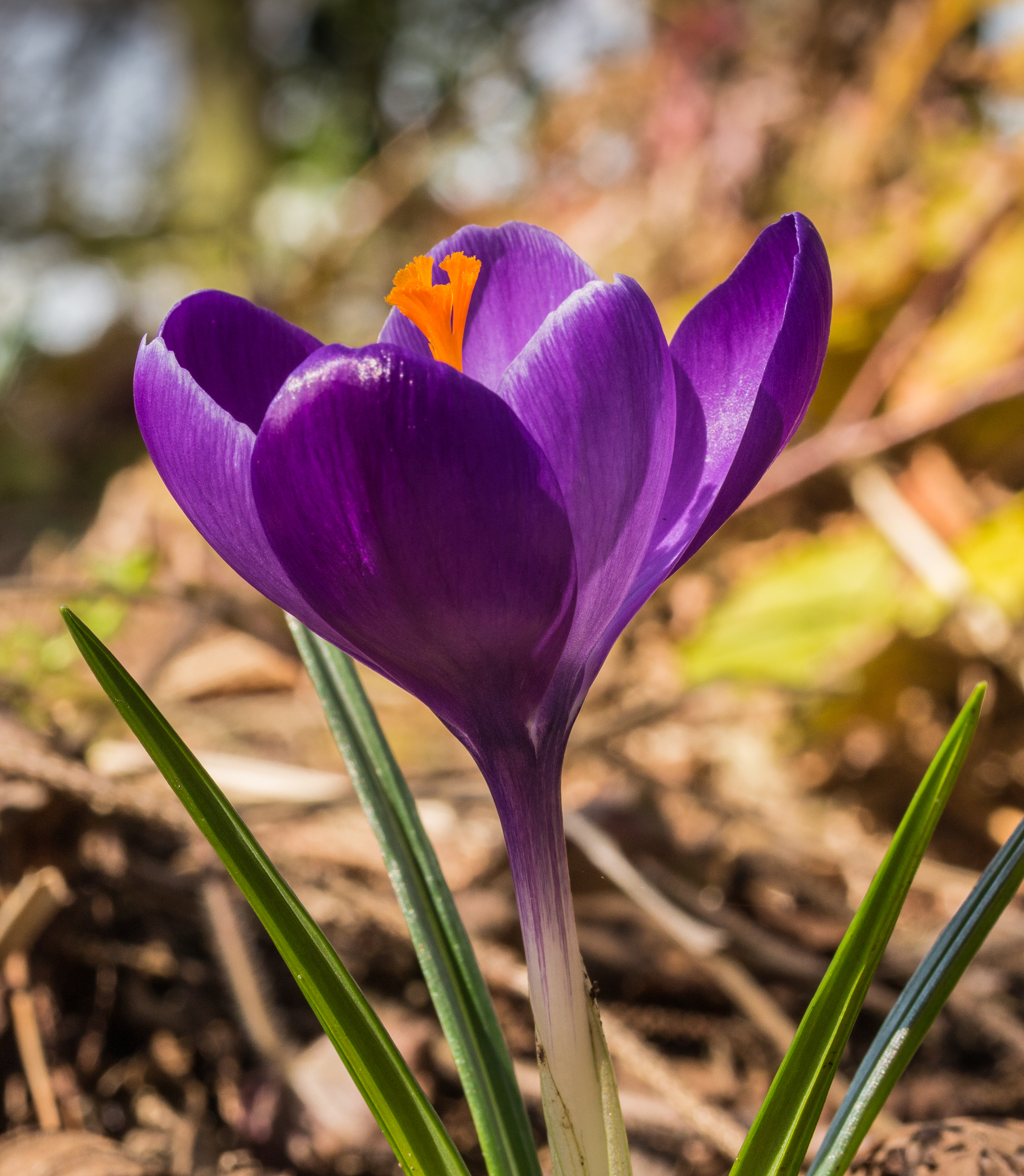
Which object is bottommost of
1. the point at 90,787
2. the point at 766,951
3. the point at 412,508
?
the point at 766,951

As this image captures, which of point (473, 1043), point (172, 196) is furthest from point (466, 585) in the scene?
point (172, 196)

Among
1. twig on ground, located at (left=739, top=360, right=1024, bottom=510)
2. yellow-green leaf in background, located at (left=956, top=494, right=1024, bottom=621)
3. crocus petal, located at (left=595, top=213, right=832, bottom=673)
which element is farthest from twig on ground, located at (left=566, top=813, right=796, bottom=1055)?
twig on ground, located at (left=739, top=360, right=1024, bottom=510)

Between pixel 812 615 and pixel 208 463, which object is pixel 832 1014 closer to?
pixel 208 463

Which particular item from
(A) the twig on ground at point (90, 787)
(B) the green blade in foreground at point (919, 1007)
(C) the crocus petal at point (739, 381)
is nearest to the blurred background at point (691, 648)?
(A) the twig on ground at point (90, 787)

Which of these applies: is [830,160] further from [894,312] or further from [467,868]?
[467,868]

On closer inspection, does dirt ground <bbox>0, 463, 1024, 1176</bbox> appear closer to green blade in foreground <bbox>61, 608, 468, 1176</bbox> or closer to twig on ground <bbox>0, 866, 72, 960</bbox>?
twig on ground <bbox>0, 866, 72, 960</bbox>

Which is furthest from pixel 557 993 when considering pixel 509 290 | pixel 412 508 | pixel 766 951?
pixel 766 951
